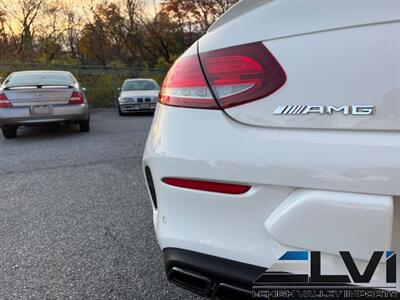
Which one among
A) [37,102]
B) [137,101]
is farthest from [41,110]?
[137,101]

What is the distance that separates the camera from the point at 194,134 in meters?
1.18

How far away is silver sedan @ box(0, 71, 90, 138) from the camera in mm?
6211

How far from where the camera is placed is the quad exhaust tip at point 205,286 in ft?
3.82

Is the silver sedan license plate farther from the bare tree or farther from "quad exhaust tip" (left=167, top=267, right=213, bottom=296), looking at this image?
the bare tree

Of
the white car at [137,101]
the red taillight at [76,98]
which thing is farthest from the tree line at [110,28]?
the red taillight at [76,98]

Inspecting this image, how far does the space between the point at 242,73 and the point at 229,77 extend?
45 mm

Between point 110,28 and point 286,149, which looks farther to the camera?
point 110,28

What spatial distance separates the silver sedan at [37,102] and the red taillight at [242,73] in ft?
18.8

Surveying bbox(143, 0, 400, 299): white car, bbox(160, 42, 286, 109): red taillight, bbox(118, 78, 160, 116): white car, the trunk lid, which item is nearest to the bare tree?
bbox(118, 78, 160, 116): white car

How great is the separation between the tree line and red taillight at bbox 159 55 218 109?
77.6ft

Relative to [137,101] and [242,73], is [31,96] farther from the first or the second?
[242,73]

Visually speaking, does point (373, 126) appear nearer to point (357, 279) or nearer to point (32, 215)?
point (357, 279)

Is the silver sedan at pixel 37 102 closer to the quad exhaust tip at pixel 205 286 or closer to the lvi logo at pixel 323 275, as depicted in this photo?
the quad exhaust tip at pixel 205 286

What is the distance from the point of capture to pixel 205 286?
1220 millimetres
